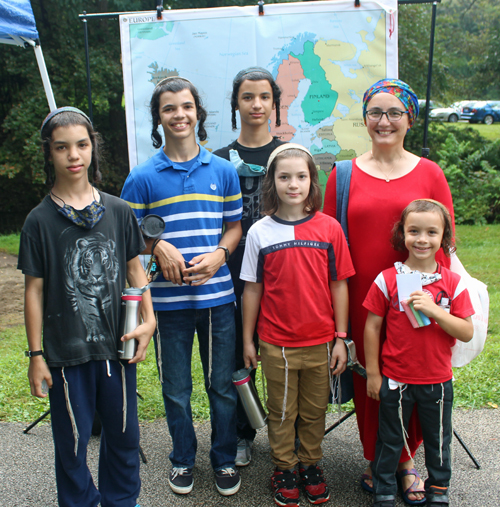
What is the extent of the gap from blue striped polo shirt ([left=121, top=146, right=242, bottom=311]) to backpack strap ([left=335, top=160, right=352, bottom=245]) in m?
0.64

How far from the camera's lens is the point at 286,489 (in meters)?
2.59

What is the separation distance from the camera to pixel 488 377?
4066mm

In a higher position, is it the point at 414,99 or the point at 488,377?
the point at 414,99

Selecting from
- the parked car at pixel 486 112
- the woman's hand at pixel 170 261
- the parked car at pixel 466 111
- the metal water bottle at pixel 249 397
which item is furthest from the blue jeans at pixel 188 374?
the parked car at pixel 466 111

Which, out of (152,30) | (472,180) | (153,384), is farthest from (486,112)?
(153,384)

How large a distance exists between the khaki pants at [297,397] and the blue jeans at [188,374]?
0.80ft

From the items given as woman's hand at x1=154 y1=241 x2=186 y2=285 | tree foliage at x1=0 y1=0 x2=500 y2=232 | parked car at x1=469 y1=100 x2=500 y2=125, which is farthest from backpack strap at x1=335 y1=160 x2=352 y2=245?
parked car at x1=469 y1=100 x2=500 y2=125

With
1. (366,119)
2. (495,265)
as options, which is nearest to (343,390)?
(366,119)

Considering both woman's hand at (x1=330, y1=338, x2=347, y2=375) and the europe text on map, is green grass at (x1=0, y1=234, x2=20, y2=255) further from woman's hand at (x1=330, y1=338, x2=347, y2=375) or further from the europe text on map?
woman's hand at (x1=330, y1=338, x2=347, y2=375)

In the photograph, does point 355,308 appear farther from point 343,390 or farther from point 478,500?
point 478,500

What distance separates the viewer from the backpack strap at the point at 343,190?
2648 millimetres

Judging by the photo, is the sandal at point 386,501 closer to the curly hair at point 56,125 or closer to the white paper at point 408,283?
the white paper at point 408,283

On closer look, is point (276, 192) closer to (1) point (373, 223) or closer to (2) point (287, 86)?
(1) point (373, 223)

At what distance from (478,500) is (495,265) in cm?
632
